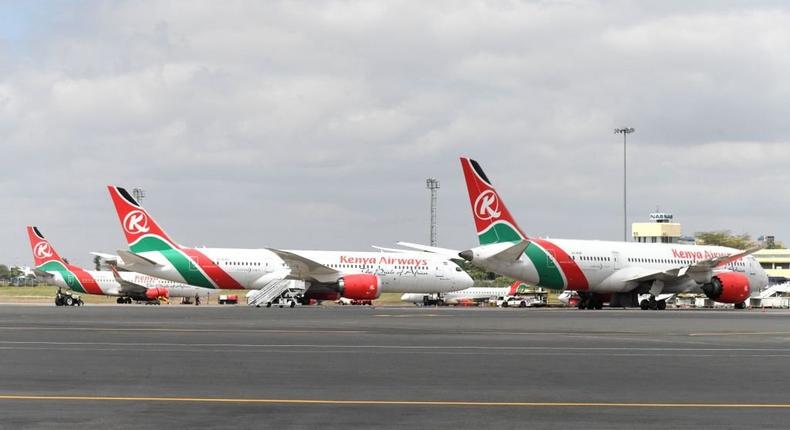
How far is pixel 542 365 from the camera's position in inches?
813

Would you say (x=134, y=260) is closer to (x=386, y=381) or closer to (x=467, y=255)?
(x=467, y=255)

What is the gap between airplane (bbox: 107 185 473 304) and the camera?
2884 inches

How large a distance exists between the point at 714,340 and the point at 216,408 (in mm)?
19768

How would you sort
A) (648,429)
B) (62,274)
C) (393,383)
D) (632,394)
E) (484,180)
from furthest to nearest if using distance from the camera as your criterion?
(62,274), (484,180), (393,383), (632,394), (648,429)

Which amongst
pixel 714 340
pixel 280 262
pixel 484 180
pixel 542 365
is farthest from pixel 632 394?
pixel 280 262

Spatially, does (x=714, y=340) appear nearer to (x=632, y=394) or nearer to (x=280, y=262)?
(x=632, y=394)

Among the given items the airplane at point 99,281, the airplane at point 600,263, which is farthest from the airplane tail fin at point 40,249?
the airplane at point 600,263

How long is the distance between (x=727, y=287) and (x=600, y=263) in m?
8.22

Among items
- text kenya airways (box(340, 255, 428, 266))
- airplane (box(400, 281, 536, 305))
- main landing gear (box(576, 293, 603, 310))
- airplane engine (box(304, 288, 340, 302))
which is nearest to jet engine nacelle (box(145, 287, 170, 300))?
airplane (box(400, 281, 536, 305))

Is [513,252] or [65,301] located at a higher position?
[513,252]

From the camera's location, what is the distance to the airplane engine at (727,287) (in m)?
66.9

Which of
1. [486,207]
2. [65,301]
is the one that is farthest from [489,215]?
[65,301]

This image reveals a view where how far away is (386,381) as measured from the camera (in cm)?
1714

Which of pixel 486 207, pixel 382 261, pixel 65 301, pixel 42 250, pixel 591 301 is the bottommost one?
pixel 65 301
